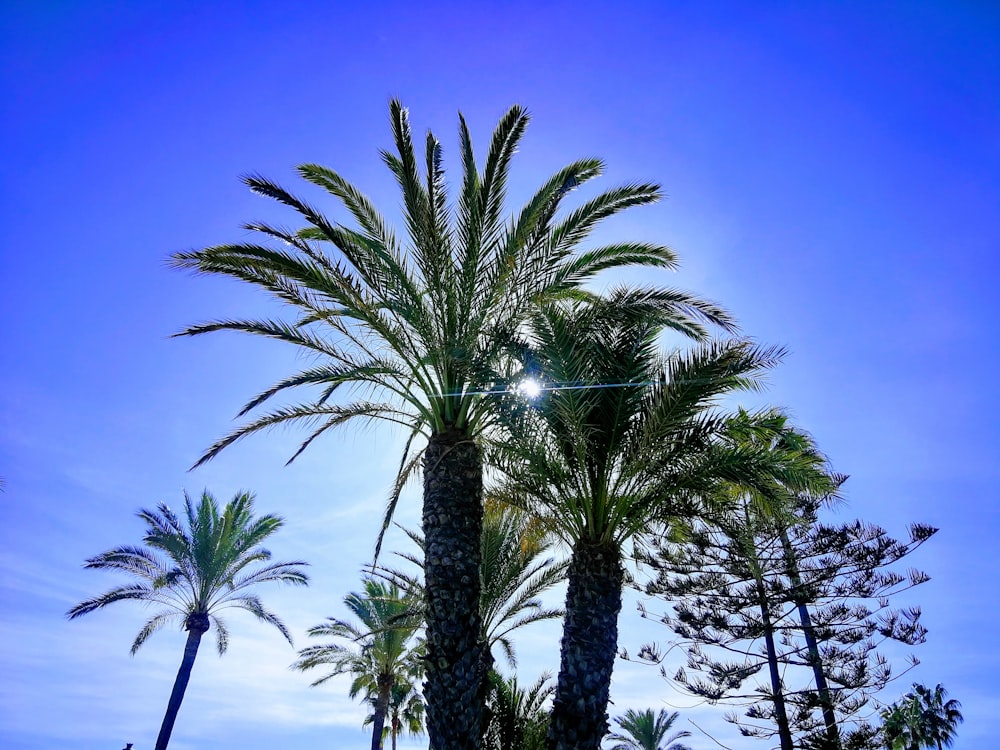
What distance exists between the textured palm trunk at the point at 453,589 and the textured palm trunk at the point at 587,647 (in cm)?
111

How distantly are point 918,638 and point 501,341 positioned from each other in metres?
14.6

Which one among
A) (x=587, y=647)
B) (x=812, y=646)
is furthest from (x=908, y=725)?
(x=587, y=647)

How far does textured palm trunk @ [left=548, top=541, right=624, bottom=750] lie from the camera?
8.66m

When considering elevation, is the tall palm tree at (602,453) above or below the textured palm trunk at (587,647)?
above

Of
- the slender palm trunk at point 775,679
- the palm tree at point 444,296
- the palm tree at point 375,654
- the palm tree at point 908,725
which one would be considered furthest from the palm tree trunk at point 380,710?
the palm tree at point 908,725

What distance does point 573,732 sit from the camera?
8.60 metres

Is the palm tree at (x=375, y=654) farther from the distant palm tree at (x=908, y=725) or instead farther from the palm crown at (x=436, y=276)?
the distant palm tree at (x=908, y=725)

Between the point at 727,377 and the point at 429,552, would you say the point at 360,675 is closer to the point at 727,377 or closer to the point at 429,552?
the point at 429,552

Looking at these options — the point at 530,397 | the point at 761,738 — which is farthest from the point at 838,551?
the point at 530,397

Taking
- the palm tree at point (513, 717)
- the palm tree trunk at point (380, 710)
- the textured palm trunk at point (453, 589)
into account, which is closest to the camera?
the textured palm trunk at point (453, 589)

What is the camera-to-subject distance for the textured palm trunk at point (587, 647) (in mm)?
8656

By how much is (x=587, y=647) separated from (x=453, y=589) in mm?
1930

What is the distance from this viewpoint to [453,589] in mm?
8695

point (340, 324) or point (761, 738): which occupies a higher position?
point (340, 324)
